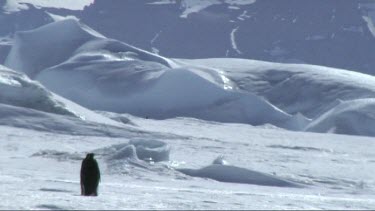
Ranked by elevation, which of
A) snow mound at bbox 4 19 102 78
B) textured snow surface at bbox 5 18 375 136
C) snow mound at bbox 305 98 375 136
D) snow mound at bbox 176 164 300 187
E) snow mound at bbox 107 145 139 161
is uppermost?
snow mound at bbox 4 19 102 78

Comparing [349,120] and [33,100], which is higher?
[33,100]

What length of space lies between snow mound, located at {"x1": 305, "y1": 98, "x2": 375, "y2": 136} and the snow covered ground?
0.29 ft

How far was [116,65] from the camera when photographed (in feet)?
261

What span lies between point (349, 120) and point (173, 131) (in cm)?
2023

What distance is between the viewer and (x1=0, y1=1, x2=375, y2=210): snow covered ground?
22.2 metres

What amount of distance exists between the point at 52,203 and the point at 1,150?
51.3 feet

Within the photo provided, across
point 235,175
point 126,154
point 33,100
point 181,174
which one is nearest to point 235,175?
point 235,175

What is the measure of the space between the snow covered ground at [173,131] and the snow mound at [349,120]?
9 centimetres

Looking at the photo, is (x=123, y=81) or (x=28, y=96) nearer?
(x=28, y=96)

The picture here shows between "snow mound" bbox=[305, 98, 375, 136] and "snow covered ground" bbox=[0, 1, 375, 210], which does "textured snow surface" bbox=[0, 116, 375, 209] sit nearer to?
"snow covered ground" bbox=[0, 1, 375, 210]

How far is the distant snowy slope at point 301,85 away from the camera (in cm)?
7806

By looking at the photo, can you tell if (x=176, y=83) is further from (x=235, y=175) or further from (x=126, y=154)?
(x=235, y=175)

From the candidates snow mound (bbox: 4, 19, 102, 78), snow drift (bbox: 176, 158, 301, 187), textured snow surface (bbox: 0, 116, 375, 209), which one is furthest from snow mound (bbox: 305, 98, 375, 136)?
snow drift (bbox: 176, 158, 301, 187)

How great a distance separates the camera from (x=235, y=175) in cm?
2873
